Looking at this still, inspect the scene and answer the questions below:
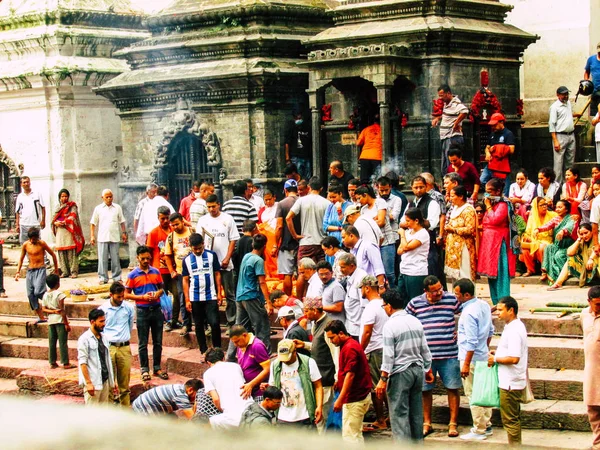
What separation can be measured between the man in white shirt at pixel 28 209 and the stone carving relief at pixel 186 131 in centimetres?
192

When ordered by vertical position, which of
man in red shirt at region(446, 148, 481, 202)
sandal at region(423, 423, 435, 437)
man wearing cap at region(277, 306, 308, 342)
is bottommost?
sandal at region(423, 423, 435, 437)

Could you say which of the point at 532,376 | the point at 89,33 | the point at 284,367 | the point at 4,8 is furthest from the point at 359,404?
the point at 4,8

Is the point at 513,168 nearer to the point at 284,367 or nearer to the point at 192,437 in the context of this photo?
the point at 284,367

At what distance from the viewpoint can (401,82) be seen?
551 inches

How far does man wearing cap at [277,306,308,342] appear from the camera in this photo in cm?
903

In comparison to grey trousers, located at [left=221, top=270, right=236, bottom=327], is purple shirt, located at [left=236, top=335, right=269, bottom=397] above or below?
below

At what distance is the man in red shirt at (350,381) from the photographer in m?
8.28

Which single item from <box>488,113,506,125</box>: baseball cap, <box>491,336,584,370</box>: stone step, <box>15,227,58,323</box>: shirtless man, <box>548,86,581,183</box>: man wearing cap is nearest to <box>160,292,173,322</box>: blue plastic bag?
<box>15,227,58,323</box>: shirtless man

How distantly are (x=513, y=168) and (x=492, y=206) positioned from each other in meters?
4.50

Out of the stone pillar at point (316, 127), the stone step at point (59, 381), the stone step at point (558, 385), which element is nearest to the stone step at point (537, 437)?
the stone step at point (558, 385)

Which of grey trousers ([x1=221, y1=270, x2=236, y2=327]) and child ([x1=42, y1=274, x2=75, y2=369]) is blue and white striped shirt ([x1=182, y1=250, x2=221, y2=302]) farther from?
child ([x1=42, y1=274, x2=75, y2=369])

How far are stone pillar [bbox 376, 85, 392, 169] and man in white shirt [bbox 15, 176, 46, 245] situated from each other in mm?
6094

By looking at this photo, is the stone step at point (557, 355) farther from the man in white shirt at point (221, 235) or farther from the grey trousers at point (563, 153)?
the grey trousers at point (563, 153)

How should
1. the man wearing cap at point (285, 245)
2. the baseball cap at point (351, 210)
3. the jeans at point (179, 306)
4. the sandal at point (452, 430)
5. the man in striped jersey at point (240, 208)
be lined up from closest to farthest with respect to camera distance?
the sandal at point (452, 430), the baseball cap at point (351, 210), the man wearing cap at point (285, 245), the man in striped jersey at point (240, 208), the jeans at point (179, 306)
